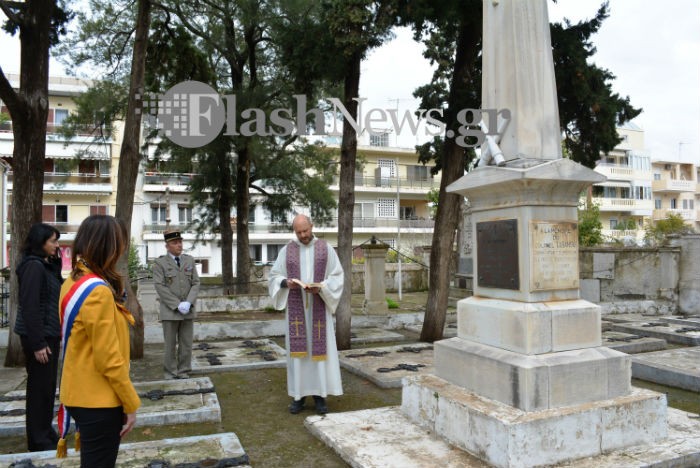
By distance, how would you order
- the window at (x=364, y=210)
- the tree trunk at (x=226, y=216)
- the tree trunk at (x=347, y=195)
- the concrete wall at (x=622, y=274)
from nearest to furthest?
the tree trunk at (x=347, y=195) → the concrete wall at (x=622, y=274) → the tree trunk at (x=226, y=216) → the window at (x=364, y=210)

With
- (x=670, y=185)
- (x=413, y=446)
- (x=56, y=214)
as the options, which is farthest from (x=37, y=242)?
(x=670, y=185)

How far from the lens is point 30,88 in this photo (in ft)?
25.1

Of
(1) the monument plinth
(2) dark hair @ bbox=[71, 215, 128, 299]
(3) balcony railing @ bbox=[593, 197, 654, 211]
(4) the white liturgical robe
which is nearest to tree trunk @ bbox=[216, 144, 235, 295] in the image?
(4) the white liturgical robe

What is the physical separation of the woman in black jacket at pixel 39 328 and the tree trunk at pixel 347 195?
4773 millimetres

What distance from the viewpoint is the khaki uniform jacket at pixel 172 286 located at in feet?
22.2

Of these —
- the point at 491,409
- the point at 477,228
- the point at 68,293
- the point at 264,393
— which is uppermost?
the point at 477,228

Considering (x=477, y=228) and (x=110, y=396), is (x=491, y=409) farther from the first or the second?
(x=110, y=396)

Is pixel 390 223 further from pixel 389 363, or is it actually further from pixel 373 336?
pixel 389 363

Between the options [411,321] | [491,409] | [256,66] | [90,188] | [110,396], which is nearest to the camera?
[110,396]

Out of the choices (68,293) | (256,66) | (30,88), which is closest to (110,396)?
(68,293)

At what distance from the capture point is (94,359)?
246 cm

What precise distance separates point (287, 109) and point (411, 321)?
6.25 metres

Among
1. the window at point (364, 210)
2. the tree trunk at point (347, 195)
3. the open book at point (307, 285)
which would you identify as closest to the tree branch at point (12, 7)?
the tree trunk at point (347, 195)

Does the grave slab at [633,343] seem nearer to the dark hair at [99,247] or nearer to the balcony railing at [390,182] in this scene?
the dark hair at [99,247]
